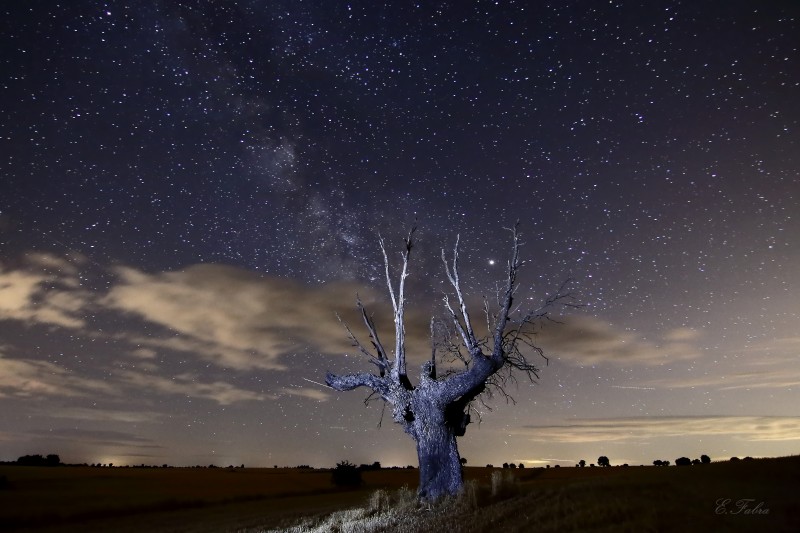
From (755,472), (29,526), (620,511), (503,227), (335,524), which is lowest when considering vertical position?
(29,526)

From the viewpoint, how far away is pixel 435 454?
640 inches

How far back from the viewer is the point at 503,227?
17703mm

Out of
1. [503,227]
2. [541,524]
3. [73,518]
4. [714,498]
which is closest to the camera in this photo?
[714,498]

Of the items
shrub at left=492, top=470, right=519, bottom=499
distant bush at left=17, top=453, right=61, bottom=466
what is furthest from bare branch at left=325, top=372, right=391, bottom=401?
distant bush at left=17, top=453, right=61, bottom=466

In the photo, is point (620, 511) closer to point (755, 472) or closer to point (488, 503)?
point (755, 472)

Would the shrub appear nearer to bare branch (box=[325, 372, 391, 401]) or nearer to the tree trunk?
the tree trunk

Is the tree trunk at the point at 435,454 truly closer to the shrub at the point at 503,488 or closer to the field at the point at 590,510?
the field at the point at 590,510

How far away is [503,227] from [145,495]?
27176 mm

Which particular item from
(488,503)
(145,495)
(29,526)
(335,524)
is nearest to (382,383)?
(335,524)
